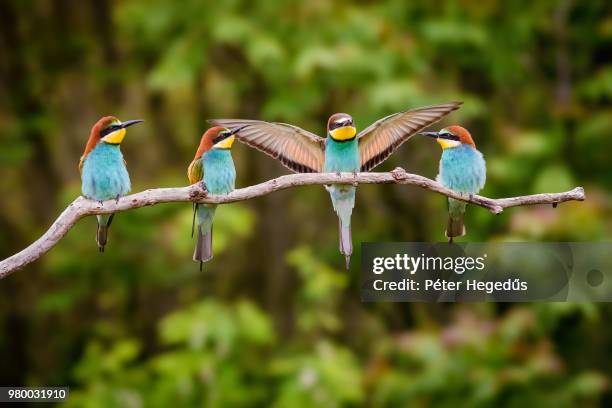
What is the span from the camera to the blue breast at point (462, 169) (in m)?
1.60

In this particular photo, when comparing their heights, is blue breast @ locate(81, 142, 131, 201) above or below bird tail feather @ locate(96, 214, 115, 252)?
above

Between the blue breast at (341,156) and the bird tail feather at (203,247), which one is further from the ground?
the blue breast at (341,156)

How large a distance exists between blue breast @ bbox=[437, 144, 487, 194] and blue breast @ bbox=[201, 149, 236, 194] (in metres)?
0.43

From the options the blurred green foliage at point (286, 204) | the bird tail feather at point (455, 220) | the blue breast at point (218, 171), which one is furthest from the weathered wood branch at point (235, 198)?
the blurred green foliage at point (286, 204)

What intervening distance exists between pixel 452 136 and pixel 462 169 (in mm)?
73

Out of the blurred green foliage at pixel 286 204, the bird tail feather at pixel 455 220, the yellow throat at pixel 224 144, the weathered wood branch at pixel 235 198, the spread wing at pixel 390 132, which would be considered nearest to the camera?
the weathered wood branch at pixel 235 198

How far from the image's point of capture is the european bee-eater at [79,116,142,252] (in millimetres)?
1589

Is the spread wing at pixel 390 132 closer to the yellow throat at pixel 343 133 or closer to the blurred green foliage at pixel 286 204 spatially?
the yellow throat at pixel 343 133

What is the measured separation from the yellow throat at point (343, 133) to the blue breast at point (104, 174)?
0.45 m

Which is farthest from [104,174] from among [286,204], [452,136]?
[286,204]

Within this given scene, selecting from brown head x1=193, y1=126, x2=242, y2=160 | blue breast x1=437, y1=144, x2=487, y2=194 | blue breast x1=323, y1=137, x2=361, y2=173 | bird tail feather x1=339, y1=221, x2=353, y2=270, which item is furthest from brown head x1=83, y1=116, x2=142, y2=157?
blue breast x1=437, y1=144, x2=487, y2=194

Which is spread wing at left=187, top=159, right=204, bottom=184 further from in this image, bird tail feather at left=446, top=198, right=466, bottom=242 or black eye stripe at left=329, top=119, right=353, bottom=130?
bird tail feather at left=446, top=198, right=466, bottom=242

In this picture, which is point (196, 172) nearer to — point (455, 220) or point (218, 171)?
point (218, 171)

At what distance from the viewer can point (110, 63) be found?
755 cm
